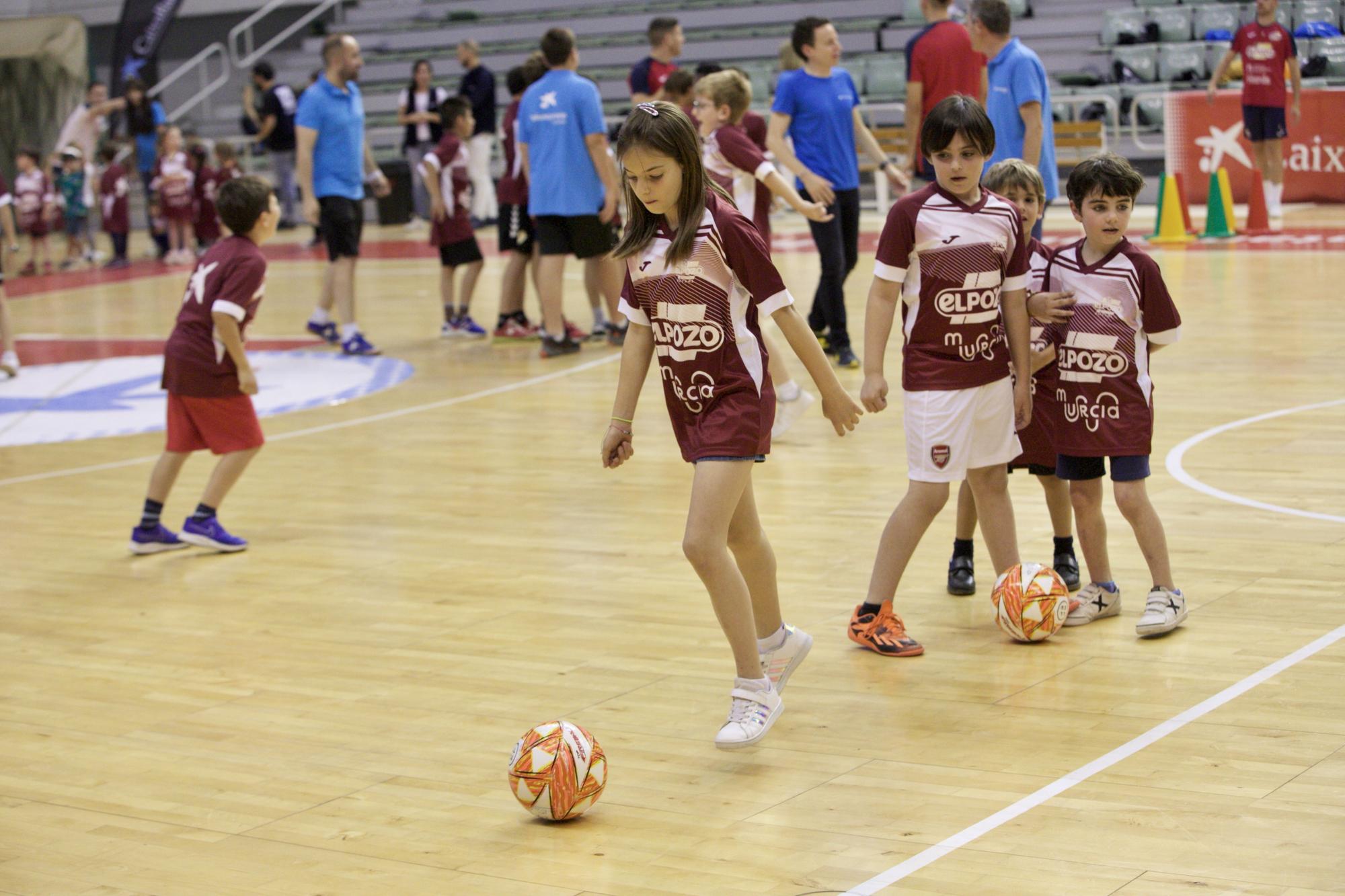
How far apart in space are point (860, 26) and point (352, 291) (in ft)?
44.2

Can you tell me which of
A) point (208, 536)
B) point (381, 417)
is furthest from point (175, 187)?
point (208, 536)

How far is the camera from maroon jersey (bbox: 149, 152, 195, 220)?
20.1 meters

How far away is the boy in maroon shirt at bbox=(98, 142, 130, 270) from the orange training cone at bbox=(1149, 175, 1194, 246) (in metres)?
12.3

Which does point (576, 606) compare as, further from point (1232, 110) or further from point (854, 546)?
point (1232, 110)

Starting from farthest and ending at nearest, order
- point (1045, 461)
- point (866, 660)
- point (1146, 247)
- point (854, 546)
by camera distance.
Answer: point (1146, 247) < point (854, 546) < point (1045, 461) < point (866, 660)

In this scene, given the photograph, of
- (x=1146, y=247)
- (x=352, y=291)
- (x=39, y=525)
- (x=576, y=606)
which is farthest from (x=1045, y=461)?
(x=1146, y=247)

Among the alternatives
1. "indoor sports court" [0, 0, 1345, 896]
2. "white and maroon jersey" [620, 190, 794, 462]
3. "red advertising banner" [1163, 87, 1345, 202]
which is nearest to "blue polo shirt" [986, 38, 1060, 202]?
"indoor sports court" [0, 0, 1345, 896]

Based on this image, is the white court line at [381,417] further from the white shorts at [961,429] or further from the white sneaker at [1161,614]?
the white sneaker at [1161,614]

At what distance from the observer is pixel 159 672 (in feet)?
16.7

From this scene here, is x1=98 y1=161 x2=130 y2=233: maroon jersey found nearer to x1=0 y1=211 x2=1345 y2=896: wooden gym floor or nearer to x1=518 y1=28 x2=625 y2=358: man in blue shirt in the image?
x1=518 y1=28 x2=625 y2=358: man in blue shirt

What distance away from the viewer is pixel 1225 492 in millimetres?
6441

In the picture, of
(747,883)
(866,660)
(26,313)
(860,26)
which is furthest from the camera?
(860,26)

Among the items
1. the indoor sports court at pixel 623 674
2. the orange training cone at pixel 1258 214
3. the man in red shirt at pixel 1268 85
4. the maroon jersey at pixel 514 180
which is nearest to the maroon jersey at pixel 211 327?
the indoor sports court at pixel 623 674

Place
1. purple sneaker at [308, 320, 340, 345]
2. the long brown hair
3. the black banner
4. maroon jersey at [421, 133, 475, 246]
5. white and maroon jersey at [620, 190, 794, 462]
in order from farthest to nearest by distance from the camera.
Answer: the black banner < purple sneaker at [308, 320, 340, 345] < maroon jersey at [421, 133, 475, 246] < white and maroon jersey at [620, 190, 794, 462] < the long brown hair
